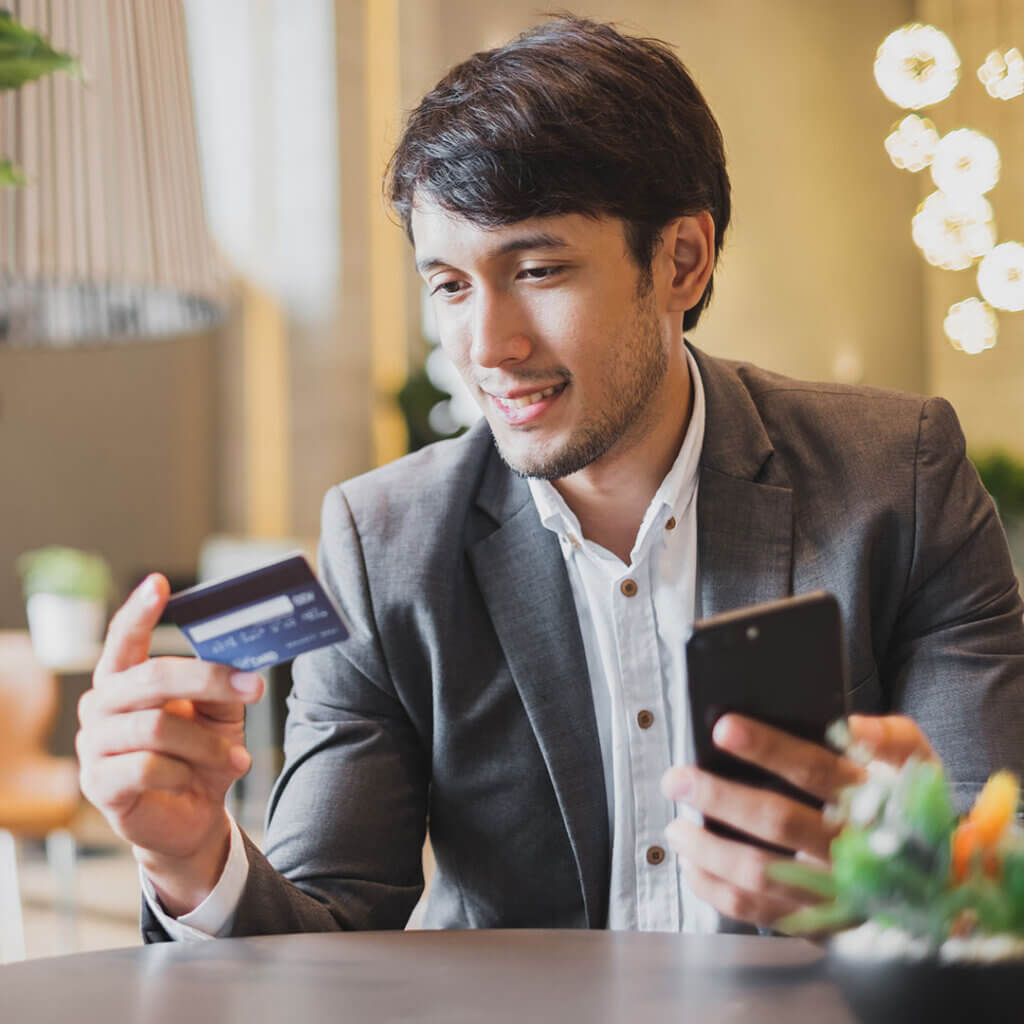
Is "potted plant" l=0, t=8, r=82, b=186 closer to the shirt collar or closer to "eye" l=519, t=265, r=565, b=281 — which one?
"eye" l=519, t=265, r=565, b=281

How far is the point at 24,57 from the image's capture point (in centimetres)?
97

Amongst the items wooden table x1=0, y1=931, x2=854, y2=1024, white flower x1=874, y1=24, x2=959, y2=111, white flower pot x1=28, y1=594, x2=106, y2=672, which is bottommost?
white flower pot x1=28, y1=594, x2=106, y2=672

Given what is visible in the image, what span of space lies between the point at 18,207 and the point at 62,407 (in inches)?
238

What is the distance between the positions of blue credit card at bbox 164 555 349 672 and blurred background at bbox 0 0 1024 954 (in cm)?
244

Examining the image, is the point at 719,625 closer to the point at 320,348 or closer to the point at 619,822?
the point at 619,822

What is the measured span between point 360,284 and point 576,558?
6359mm

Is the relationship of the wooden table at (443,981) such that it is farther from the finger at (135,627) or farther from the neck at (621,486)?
the neck at (621,486)

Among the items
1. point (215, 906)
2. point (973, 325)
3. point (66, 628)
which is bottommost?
point (66, 628)

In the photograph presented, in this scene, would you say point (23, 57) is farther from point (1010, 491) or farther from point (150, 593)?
point (1010, 491)

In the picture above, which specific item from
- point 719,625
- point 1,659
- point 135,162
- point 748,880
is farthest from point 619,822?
point 1,659

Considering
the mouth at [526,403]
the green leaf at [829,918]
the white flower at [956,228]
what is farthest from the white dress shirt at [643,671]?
the white flower at [956,228]

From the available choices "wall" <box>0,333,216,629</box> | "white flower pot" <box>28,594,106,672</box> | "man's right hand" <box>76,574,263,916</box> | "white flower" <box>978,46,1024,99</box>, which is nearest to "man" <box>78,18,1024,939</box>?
"man's right hand" <box>76,574,263,916</box>

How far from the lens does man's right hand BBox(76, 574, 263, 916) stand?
101cm

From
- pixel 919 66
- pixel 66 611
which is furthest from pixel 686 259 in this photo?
pixel 919 66
